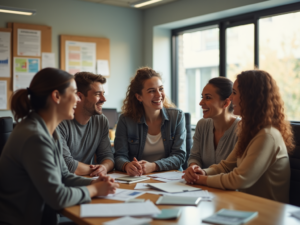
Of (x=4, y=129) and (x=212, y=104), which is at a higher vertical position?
(x=212, y=104)

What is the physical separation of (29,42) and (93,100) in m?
2.78

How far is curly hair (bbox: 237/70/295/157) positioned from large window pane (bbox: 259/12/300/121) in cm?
208

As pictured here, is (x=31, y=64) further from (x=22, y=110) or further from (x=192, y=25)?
(x=22, y=110)

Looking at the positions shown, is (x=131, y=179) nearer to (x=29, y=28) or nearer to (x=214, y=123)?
(x=214, y=123)

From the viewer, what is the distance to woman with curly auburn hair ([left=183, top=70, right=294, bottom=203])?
169cm

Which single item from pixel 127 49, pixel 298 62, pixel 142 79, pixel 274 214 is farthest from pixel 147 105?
pixel 127 49

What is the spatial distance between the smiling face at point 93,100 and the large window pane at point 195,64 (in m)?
2.82

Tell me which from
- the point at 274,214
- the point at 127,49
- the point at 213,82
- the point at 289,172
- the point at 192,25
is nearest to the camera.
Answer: the point at 274,214

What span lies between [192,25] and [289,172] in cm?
371

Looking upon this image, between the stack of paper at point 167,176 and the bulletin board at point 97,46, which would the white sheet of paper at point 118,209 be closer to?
the stack of paper at point 167,176

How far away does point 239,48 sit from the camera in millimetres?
4523

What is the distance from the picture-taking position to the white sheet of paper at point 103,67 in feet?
17.2

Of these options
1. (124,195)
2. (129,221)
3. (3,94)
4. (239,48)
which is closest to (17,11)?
(3,94)

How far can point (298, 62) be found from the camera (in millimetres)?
3848
